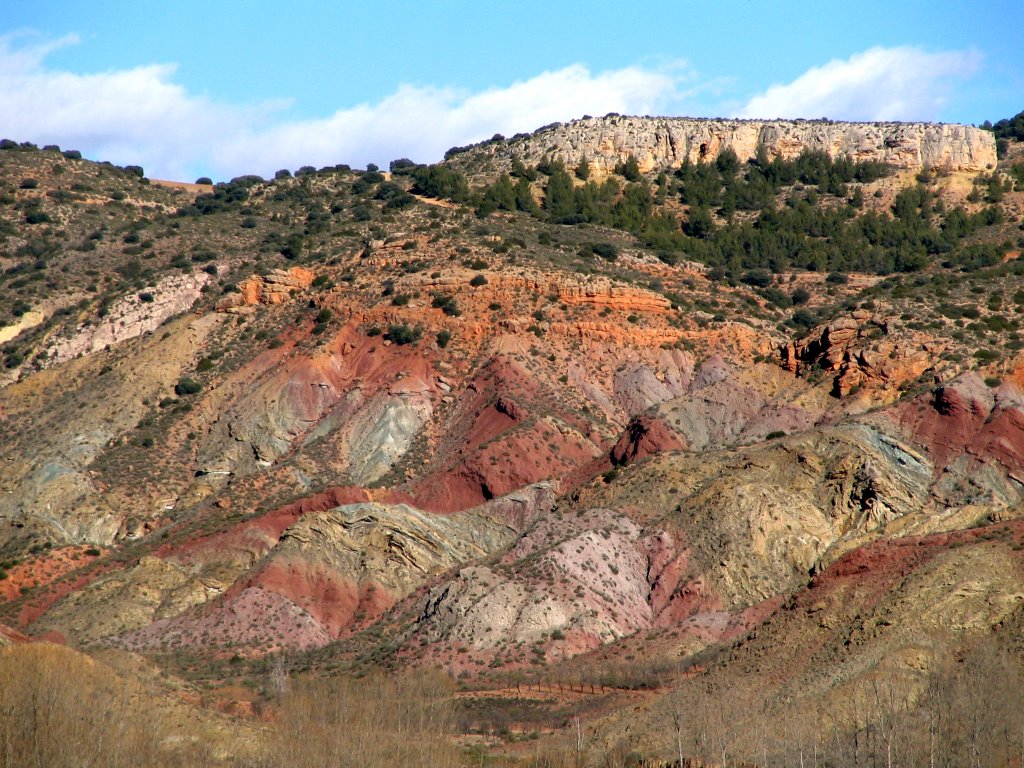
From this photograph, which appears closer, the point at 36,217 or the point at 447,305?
the point at 447,305

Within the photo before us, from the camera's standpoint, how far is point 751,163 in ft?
450

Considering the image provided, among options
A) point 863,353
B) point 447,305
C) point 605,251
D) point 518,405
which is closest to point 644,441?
point 518,405

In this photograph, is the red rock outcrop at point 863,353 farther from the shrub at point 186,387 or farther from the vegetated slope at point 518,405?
the shrub at point 186,387

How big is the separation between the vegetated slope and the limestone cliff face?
429mm

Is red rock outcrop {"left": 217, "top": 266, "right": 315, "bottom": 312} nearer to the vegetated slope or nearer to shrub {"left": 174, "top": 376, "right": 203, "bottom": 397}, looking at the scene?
the vegetated slope

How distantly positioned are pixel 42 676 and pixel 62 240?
84.0m

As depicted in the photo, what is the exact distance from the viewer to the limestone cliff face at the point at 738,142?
438 ft

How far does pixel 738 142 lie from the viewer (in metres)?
138

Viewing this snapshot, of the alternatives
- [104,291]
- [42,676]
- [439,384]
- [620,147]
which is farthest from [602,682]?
[620,147]

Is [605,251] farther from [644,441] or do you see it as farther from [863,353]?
[644,441]

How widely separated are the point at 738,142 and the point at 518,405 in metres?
53.2

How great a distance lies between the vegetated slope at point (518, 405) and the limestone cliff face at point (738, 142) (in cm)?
43

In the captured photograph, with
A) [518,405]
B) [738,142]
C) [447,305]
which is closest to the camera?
[518,405]

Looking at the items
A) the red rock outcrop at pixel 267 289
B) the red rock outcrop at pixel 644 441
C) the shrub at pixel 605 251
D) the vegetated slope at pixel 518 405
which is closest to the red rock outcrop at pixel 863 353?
the vegetated slope at pixel 518 405
